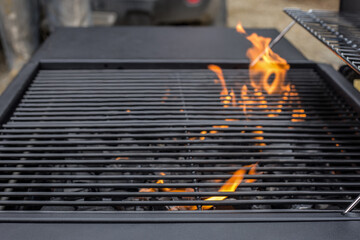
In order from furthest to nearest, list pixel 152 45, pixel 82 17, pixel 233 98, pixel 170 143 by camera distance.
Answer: pixel 82 17
pixel 152 45
pixel 233 98
pixel 170 143

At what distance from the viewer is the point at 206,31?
197 centimetres

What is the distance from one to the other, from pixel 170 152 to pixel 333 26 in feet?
2.90

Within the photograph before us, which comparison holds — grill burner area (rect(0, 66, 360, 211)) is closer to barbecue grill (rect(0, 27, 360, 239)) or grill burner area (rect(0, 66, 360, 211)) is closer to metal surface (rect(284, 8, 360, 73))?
barbecue grill (rect(0, 27, 360, 239))

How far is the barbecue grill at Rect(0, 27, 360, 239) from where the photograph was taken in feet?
2.71

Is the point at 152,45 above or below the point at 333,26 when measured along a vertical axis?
above

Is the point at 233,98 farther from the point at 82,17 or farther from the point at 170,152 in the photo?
the point at 82,17

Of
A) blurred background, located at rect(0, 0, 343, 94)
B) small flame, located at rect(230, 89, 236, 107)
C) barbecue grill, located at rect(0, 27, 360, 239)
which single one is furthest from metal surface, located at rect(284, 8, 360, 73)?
blurred background, located at rect(0, 0, 343, 94)

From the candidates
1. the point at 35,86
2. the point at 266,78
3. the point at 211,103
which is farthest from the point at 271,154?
the point at 35,86

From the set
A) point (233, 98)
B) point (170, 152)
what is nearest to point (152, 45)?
point (233, 98)

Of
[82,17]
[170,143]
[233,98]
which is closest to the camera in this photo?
[170,143]

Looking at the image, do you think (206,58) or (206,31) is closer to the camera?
(206,58)

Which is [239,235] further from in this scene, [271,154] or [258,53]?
[258,53]

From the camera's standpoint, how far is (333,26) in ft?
4.66

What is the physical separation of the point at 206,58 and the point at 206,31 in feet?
1.35
